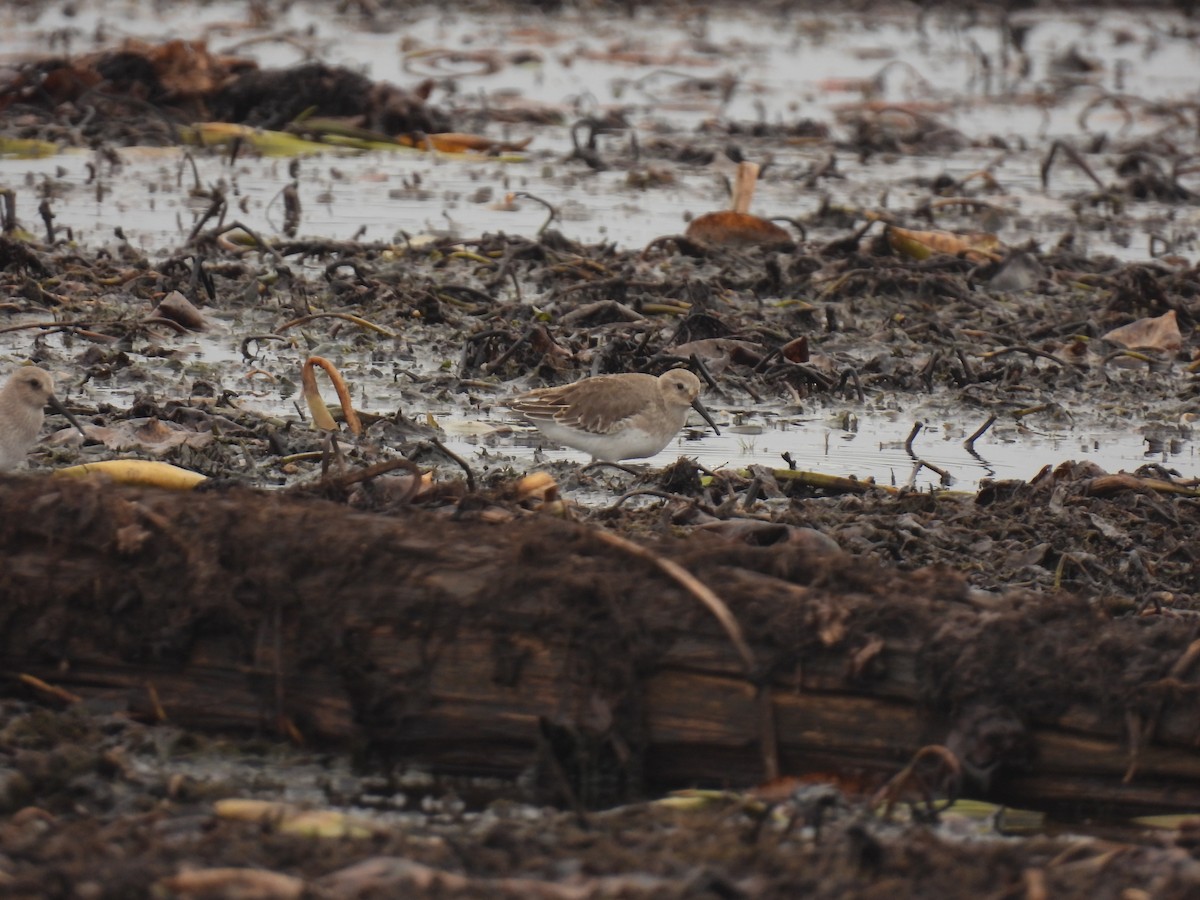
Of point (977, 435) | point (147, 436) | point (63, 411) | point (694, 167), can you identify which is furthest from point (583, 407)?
point (694, 167)

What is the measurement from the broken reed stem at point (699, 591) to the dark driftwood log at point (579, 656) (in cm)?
4

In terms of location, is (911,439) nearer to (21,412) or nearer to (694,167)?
(21,412)

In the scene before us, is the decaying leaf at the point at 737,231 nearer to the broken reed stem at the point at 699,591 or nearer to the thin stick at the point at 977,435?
the thin stick at the point at 977,435

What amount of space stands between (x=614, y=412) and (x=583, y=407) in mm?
153

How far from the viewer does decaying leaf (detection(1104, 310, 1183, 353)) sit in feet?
33.9

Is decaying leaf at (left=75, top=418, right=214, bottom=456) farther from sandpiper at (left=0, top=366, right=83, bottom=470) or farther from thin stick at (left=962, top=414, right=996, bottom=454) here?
thin stick at (left=962, top=414, right=996, bottom=454)

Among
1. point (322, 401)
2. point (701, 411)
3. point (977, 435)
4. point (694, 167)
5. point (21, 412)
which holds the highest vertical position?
point (694, 167)

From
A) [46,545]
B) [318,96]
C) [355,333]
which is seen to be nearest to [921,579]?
[46,545]

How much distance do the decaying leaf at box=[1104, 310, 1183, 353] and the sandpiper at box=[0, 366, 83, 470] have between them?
6.23 m

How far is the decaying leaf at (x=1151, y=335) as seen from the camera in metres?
10.3

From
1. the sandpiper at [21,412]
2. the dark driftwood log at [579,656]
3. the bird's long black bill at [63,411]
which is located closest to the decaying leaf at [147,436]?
the bird's long black bill at [63,411]

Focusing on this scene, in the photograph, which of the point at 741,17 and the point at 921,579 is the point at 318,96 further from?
the point at 741,17

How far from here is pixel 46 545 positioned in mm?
4914

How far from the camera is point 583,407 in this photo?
7.71 metres
